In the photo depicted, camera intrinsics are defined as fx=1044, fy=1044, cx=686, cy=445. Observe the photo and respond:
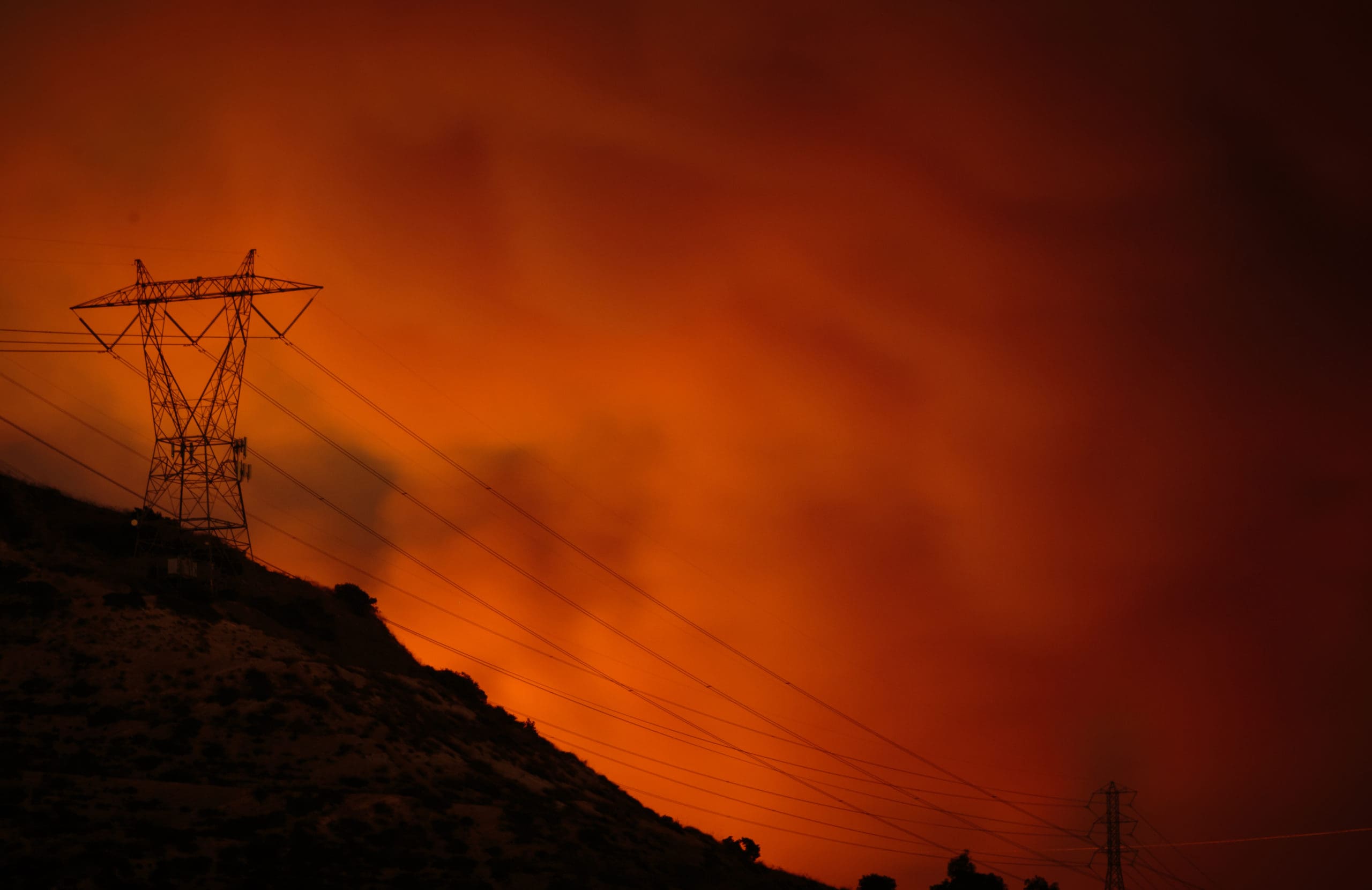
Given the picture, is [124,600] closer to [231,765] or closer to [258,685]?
[258,685]

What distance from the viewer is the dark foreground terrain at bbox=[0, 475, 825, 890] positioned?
63.3 metres

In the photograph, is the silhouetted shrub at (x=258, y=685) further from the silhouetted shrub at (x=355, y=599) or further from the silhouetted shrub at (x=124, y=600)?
the silhouetted shrub at (x=355, y=599)

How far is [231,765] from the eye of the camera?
7775cm

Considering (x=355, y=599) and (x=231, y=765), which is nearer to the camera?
(x=231, y=765)

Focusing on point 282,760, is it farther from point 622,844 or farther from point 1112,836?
point 1112,836

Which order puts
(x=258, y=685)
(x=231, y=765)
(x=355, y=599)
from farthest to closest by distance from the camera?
(x=355, y=599) → (x=258, y=685) → (x=231, y=765)

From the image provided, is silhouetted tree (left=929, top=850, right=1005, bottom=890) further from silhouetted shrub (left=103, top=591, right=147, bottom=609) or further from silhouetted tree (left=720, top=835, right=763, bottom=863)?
silhouetted shrub (left=103, top=591, right=147, bottom=609)

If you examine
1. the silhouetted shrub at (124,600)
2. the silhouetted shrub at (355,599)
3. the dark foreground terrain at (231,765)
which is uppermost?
the silhouetted shrub at (355,599)

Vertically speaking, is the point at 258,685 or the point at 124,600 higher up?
the point at 124,600

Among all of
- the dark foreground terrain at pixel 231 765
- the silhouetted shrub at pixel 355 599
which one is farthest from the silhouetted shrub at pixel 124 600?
the silhouetted shrub at pixel 355 599

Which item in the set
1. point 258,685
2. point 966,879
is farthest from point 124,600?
point 966,879

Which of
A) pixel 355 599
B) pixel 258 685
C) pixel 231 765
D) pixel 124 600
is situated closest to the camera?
pixel 231 765

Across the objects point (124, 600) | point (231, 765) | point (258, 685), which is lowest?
point (231, 765)

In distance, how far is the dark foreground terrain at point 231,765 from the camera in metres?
63.3
